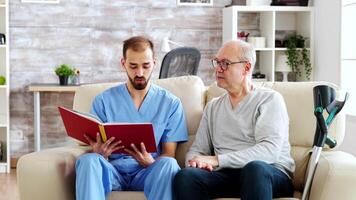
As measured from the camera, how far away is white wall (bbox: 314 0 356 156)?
5.29 metres

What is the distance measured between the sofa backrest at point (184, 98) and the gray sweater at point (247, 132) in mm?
171

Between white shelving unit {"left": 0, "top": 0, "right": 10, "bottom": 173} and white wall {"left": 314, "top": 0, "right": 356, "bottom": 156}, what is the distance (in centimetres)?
285

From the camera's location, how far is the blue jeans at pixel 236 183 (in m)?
2.71

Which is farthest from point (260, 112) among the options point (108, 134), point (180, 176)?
point (108, 134)

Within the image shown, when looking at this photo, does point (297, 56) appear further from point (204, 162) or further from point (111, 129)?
point (111, 129)

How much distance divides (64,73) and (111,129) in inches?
126

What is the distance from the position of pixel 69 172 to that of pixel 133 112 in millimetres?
451

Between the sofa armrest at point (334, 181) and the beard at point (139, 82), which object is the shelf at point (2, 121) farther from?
the sofa armrest at point (334, 181)

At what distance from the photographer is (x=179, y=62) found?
17.3 ft

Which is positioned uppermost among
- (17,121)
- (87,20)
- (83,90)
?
(87,20)

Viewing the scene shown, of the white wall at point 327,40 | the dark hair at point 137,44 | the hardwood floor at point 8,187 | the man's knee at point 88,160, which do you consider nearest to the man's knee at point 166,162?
the man's knee at point 88,160

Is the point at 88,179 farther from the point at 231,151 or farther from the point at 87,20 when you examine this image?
the point at 87,20

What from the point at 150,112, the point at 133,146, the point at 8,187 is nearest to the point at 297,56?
the point at 8,187

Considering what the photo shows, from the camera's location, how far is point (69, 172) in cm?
302
